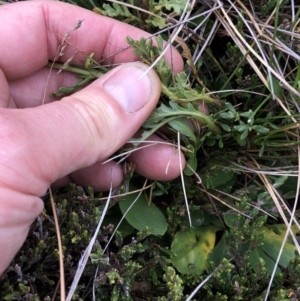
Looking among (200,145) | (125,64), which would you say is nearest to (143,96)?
(125,64)

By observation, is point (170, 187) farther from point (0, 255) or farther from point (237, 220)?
point (0, 255)

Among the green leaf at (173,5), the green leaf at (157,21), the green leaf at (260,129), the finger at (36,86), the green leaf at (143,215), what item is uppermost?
the green leaf at (173,5)

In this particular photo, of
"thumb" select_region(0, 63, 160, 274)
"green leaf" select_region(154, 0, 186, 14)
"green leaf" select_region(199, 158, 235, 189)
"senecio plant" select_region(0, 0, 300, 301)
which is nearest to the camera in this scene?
"thumb" select_region(0, 63, 160, 274)

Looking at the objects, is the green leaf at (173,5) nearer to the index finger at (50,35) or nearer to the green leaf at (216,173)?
the index finger at (50,35)

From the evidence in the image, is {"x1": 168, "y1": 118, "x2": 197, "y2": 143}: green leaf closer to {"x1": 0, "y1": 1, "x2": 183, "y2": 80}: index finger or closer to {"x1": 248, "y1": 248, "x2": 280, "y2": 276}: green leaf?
{"x1": 0, "y1": 1, "x2": 183, "y2": 80}: index finger

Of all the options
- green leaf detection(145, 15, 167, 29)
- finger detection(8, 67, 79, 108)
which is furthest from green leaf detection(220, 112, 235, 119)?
finger detection(8, 67, 79, 108)

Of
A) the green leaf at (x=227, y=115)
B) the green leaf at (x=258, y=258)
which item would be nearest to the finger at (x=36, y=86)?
the green leaf at (x=227, y=115)
